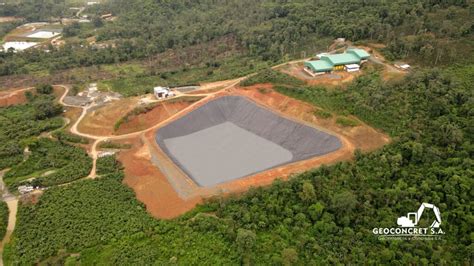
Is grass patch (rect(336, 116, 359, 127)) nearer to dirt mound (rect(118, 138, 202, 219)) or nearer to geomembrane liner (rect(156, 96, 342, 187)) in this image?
geomembrane liner (rect(156, 96, 342, 187))

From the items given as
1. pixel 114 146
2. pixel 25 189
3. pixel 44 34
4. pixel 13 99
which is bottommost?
pixel 25 189

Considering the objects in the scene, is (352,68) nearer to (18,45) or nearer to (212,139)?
(212,139)

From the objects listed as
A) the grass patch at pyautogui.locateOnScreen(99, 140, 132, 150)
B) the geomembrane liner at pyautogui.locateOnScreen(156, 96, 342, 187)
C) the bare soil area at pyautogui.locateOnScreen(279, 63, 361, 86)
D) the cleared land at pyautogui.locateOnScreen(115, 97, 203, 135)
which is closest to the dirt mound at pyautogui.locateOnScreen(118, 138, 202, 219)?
the grass patch at pyautogui.locateOnScreen(99, 140, 132, 150)

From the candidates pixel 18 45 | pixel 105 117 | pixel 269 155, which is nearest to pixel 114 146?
pixel 105 117

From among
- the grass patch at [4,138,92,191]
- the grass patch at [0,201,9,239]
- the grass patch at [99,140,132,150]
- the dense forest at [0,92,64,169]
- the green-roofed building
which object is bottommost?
the grass patch at [0,201,9,239]

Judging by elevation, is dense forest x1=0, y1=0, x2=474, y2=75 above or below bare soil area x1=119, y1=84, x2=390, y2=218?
above

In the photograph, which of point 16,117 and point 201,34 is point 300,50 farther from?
point 16,117
